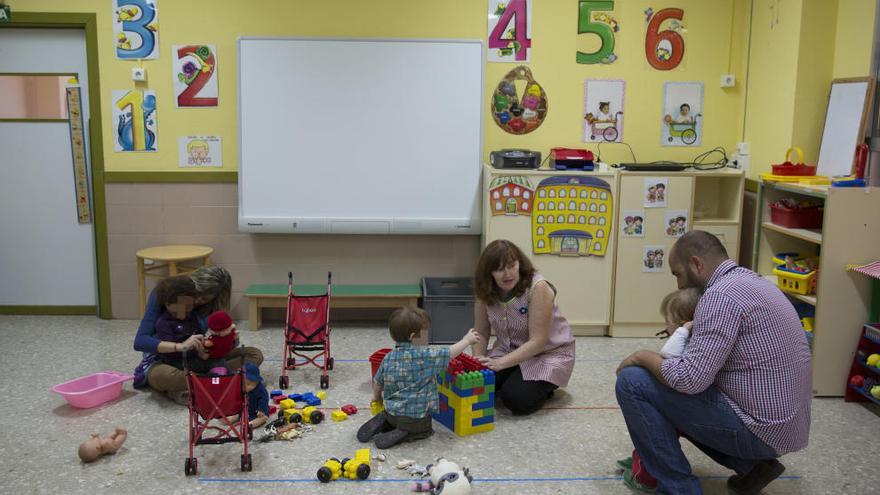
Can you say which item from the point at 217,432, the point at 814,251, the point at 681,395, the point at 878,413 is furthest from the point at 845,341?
the point at 217,432

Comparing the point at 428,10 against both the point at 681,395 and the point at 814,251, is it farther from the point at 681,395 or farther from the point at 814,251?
the point at 681,395

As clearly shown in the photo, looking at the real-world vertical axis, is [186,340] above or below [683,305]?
below

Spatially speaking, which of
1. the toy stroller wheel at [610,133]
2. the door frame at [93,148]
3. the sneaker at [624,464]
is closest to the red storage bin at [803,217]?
the toy stroller wheel at [610,133]

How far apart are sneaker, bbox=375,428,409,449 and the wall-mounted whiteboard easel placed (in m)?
3.12

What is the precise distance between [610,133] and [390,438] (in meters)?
3.18

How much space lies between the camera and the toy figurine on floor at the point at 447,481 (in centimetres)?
309

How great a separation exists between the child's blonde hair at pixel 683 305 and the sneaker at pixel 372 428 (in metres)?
1.40

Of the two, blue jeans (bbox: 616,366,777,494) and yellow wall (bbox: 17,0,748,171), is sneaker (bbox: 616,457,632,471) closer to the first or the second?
blue jeans (bbox: 616,366,777,494)

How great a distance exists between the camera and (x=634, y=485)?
3.24 meters

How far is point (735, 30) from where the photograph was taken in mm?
5781

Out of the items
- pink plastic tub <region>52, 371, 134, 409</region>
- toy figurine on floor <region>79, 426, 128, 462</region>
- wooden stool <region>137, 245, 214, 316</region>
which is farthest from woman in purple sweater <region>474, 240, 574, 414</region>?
wooden stool <region>137, 245, 214, 316</region>

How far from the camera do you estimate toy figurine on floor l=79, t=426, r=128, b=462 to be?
3.40m

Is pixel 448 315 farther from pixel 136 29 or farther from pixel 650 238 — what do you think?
pixel 136 29

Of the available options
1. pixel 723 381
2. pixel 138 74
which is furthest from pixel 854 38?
pixel 138 74
